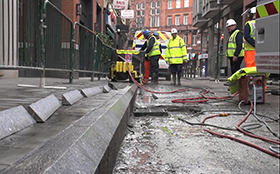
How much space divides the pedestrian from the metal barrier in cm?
387

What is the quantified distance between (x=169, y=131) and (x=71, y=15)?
30.7 ft

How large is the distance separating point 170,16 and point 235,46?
53684mm

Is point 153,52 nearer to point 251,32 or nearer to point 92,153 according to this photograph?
point 251,32

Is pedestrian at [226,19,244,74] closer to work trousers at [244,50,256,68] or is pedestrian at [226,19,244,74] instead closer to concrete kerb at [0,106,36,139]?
work trousers at [244,50,256,68]

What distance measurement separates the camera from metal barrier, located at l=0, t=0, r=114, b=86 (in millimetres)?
4449

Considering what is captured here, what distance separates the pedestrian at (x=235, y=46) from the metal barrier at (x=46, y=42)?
3.87m

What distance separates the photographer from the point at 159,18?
201 ft

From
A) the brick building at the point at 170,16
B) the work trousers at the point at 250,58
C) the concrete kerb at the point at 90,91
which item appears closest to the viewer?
the concrete kerb at the point at 90,91

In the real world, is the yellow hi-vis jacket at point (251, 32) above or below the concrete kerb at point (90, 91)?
above

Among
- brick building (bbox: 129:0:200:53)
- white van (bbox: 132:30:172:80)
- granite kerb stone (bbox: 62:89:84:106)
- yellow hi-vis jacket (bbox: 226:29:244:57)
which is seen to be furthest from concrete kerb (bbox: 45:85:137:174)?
brick building (bbox: 129:0:200:53)

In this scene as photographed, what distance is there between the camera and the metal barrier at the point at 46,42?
445 cm

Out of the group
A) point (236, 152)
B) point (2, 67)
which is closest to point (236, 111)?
point (236, 152)

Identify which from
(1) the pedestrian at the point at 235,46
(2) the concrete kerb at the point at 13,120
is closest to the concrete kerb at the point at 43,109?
(2) the concrete kerb at the point at 13,120

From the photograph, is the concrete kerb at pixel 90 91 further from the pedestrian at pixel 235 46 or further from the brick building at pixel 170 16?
the brick building at pixel 170 16
